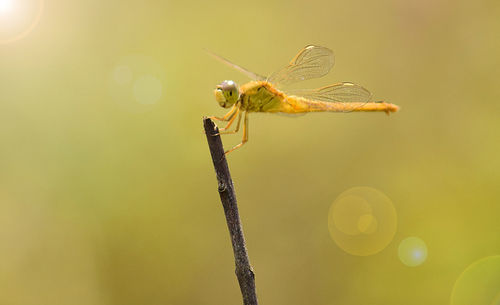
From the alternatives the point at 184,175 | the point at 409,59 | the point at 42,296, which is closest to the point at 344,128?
the point at 409,59

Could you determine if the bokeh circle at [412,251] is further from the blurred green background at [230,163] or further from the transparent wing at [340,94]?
the transparent wing at [340,94]

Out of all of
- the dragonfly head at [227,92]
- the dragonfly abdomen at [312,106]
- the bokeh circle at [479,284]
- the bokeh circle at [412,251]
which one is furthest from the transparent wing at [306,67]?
the bokeh circle at [479,284]

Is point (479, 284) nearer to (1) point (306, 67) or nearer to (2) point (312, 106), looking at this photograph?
(2) point (312, 106)

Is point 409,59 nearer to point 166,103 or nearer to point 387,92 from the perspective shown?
point 387,92

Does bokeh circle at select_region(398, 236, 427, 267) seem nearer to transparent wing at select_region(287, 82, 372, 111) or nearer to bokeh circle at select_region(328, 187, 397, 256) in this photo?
bokeh circle at select_region(328, 187, 397, 256)

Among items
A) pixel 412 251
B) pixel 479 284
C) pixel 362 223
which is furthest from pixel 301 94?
pixel 479 284

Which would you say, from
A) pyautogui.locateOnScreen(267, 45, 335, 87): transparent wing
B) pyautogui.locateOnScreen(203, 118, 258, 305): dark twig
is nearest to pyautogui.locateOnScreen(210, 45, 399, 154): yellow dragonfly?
pyautogui.locateOnScreen(267, 45, 335, 87): transparent wing
